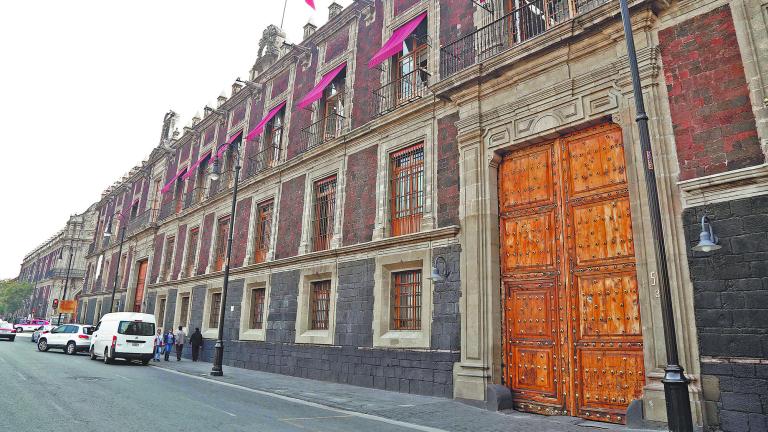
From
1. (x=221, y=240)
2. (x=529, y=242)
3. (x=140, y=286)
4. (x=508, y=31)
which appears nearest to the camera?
(x=529, y=242)

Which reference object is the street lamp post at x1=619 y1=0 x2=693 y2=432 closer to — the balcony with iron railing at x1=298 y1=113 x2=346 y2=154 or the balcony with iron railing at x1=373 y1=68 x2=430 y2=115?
the balcony with iron railing at x1=373 y1=68 x2=430 y2=115

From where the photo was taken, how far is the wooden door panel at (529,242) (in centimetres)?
955

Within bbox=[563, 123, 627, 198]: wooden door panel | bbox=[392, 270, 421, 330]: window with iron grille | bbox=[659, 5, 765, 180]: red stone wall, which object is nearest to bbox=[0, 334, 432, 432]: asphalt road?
bbox=[392, 270, 421, 330]: window with iron grille

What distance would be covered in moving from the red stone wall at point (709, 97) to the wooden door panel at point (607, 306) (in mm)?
2137

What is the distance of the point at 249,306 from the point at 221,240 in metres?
5.18

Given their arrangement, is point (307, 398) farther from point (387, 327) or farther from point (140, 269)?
point (140, 269)

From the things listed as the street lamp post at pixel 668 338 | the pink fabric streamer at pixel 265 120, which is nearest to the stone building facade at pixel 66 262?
the pink fabric streamer at pixel 265 120

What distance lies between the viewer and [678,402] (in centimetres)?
525

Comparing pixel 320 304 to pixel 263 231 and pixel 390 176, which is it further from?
pixel 263 231

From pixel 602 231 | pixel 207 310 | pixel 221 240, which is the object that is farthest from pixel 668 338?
pixel 221 240

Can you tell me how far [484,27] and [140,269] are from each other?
2882 centimetres

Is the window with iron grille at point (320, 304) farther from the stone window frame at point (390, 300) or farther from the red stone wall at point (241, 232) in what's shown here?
the red stone wall at point (241, 232)

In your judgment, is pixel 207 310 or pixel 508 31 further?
pixel 207 310

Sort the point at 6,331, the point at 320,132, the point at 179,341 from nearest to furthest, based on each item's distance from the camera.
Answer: the point at 320,132 → the point at 179,341 → the point at 6,331
